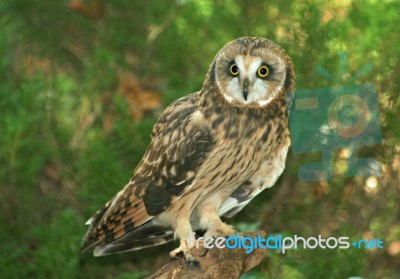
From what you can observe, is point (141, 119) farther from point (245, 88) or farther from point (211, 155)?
A: point (245, 88)

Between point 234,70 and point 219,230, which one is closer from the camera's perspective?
point 234,70

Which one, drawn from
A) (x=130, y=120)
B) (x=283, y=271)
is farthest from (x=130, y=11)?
(x=283, y=271)

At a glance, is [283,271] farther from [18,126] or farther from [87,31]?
[87,31]

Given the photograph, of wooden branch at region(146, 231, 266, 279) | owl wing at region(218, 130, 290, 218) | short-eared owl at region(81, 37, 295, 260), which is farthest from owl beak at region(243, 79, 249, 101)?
wooden branch at region(146, 231, 266, 279)

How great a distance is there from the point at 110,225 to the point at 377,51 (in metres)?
1.46

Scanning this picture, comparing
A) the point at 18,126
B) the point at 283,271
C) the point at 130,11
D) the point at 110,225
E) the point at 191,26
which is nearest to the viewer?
the point at 110,225

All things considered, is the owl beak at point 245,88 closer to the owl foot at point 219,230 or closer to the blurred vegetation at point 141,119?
the owl foot at point 219,230

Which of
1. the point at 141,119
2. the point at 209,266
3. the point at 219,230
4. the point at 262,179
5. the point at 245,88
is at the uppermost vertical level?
the point at 141,119

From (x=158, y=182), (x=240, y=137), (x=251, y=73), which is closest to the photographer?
(x=251, y=73)

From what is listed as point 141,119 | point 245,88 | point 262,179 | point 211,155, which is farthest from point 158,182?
point 141,119

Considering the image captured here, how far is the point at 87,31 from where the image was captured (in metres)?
4.00

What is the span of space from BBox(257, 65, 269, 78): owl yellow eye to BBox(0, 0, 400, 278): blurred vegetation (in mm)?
980

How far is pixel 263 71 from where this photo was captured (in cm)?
205

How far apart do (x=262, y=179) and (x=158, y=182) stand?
1.17ft
